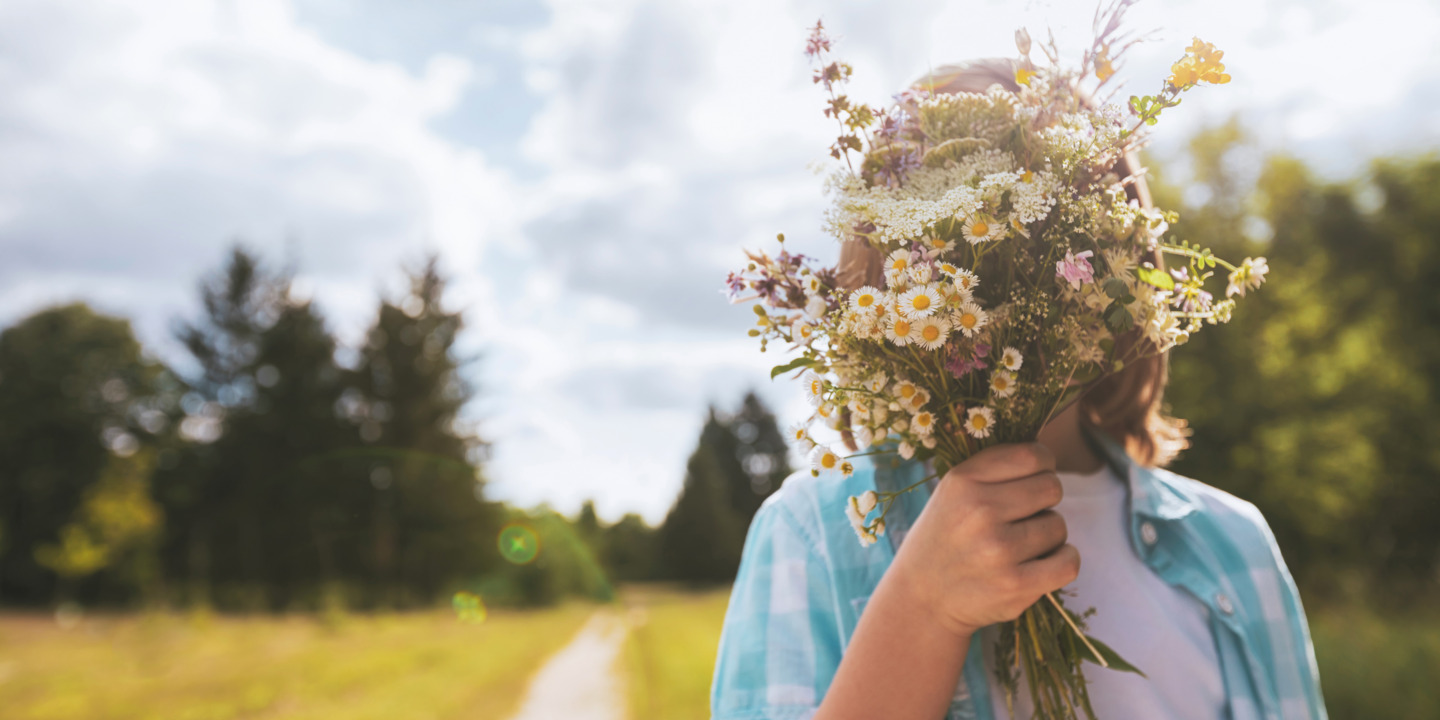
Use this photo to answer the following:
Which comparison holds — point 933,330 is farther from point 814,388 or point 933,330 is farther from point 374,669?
point 374,669

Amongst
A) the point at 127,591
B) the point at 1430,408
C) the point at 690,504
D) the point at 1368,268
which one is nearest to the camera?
the point at 1430,408

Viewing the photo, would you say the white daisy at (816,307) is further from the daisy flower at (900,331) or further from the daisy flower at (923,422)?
the daisy flower at (923,422)

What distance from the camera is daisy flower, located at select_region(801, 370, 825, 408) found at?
1320 millimetres

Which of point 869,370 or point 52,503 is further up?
point 52,503

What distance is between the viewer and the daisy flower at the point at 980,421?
1294 mm

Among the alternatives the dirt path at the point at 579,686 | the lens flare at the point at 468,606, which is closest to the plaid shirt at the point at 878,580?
the dirt path at the point at 579,686

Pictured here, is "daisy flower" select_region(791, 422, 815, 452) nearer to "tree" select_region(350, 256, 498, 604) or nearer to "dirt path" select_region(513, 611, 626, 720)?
"dirt path" select_region(513, 611, 626, 720)

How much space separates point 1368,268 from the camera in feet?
68.8

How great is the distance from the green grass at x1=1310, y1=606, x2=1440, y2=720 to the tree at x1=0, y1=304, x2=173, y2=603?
31.8 meters

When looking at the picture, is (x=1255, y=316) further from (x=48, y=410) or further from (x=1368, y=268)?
(x=48, y=410)

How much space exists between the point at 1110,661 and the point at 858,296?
82 cm

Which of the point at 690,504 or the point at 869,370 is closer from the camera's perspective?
the point at 869,370

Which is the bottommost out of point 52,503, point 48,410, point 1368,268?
point 52,503

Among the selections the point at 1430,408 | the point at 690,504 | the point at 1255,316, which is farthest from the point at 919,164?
the point at 690,504
